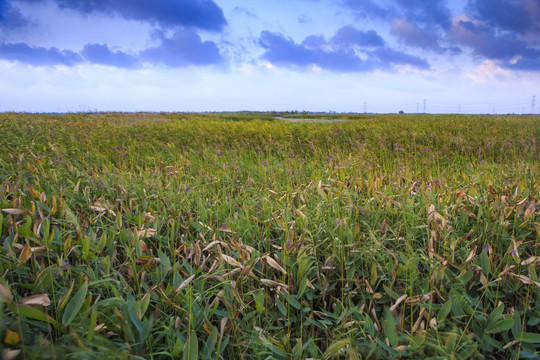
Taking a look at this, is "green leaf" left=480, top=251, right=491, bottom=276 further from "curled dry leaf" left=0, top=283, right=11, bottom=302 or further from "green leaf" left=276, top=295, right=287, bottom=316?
"curled dry leaf" left=0, top=283, right=11, bottom=302

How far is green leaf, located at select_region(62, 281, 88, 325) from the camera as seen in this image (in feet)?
4.57

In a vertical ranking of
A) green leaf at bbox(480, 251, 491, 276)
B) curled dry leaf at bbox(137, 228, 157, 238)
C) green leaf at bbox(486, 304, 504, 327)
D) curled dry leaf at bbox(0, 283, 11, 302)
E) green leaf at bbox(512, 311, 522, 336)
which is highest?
curled dry leaf at bbox(0, 283, 11, 302)

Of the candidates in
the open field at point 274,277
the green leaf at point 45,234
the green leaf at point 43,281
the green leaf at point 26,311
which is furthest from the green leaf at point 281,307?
the green leaf at point 45,234

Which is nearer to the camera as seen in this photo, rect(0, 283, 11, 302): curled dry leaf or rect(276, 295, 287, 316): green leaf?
rect(0, 283, 11, 302): curled dry leaf

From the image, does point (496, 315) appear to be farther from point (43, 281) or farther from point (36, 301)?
point (43, 281)

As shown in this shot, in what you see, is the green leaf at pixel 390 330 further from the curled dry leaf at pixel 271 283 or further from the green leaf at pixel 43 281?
the green leaf at pixel 43 281

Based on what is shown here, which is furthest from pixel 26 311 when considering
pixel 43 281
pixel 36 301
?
pixel 43 281

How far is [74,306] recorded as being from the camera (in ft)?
4.66

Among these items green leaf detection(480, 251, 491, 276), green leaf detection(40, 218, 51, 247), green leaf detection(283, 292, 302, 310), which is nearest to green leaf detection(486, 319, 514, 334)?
green leaf detection(480, 251, 491, 276)

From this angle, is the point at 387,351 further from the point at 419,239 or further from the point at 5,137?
the point at 5,137

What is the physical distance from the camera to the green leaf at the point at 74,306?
1.39m

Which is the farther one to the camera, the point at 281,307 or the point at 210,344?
the point at 281,307

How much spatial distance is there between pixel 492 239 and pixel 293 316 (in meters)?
1.58

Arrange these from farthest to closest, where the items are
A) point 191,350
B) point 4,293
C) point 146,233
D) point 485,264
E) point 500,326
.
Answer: point 146,233
point 485,264
point 500,326
point 191,350
point 4,293
